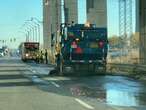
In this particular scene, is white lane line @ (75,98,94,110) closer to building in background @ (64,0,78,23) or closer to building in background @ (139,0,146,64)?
building in background @ (139,0,146,64)

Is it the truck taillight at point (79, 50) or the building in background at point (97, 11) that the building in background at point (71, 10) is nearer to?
the building in background at point (97, 11)

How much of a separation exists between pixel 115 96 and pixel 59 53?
1779cm

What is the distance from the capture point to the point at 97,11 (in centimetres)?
5153

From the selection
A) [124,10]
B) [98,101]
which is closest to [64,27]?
[98,101]

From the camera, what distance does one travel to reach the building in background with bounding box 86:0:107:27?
51419 mm

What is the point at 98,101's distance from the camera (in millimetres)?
18172

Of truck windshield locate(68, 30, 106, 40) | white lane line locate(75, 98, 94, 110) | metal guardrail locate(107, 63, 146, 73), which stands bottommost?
white lane line locate(75, 98, 94, 110)

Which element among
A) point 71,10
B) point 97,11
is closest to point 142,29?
point 97,11

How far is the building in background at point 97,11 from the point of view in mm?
51419

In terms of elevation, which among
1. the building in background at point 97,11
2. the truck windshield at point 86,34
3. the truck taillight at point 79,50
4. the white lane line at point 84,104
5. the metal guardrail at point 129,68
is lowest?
the white lane line at point 84,104

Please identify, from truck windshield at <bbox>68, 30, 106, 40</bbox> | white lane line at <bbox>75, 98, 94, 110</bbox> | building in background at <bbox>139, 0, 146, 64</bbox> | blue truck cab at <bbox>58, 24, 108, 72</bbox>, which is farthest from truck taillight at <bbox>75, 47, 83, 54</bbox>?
white lane line at <bbox>75, 98, 94, 110</bbox>

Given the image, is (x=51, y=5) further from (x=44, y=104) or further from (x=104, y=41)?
(x=44, y=104)

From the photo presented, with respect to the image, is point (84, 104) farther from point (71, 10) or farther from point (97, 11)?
point (71, 10)

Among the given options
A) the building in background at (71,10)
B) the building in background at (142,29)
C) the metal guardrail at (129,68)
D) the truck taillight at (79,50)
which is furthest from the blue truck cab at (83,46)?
the building in background at (71,10)
